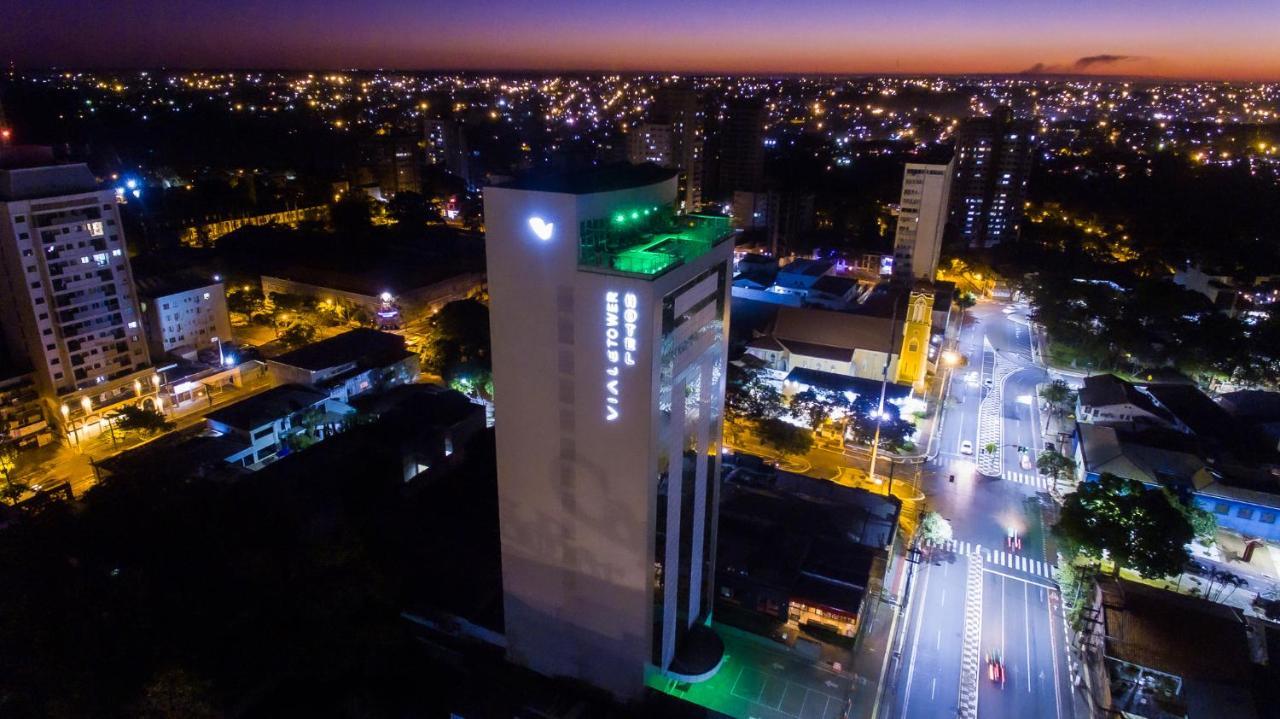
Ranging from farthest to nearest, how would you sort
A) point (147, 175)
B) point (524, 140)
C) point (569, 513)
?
point (524, 140) < point (147, 175) < point (569, 513)

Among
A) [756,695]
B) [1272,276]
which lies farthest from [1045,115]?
[756,695]

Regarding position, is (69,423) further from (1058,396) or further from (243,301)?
(1058,396)

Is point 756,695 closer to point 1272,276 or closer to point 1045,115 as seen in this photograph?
point 1272,276

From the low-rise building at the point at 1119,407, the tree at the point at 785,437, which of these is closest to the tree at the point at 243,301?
the tree at the point at 785,437

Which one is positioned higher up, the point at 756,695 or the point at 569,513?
the point at 569,513

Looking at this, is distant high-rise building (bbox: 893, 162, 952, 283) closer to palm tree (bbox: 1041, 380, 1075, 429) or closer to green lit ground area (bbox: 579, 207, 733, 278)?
palm tree (bbox: 1041, 380, 1075, 429)

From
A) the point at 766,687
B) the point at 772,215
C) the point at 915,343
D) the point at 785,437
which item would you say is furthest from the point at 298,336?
the point at 772,215

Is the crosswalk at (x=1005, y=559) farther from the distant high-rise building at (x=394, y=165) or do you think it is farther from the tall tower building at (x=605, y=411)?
the distant high-rise building at (x=394, y=165)
